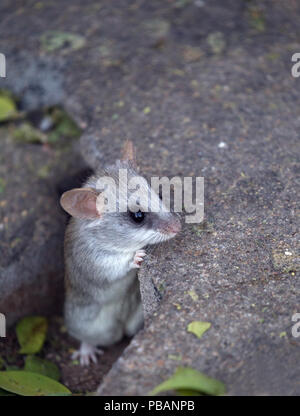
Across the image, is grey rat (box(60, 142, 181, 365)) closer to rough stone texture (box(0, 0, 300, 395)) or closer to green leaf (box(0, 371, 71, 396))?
rough stone texture (box(0, 0, 300, 395))

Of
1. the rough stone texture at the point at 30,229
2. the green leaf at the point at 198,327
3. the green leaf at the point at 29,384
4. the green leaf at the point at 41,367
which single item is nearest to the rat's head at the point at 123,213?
the green leaf at the point at 198,327

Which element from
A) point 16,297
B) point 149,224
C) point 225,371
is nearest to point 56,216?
point 16,297

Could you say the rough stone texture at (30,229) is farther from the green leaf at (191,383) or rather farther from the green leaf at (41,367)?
the green leaf at (191,383)

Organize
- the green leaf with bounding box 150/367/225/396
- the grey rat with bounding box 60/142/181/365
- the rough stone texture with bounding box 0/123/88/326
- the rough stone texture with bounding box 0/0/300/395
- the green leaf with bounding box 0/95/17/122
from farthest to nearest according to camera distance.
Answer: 1. the green leaf with bounding box 0/95/17/122
2. the rough stone texture with bounding box 0/123/88/326
3. the grey rat with bounding box 60/142/181/365
4. the rough stone texture with bounding box 0/0/300/395
5. the green leaf with bounding box 150/367/225/396

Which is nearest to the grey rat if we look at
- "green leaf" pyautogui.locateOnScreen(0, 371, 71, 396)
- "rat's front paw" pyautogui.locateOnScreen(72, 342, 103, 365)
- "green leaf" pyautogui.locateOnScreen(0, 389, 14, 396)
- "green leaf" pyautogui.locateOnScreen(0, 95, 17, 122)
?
"rat's front paw" pyautogui.locateOnScreen(72, 342, 103, 365)

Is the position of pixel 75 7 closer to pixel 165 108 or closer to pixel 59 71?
pixel 59 71
